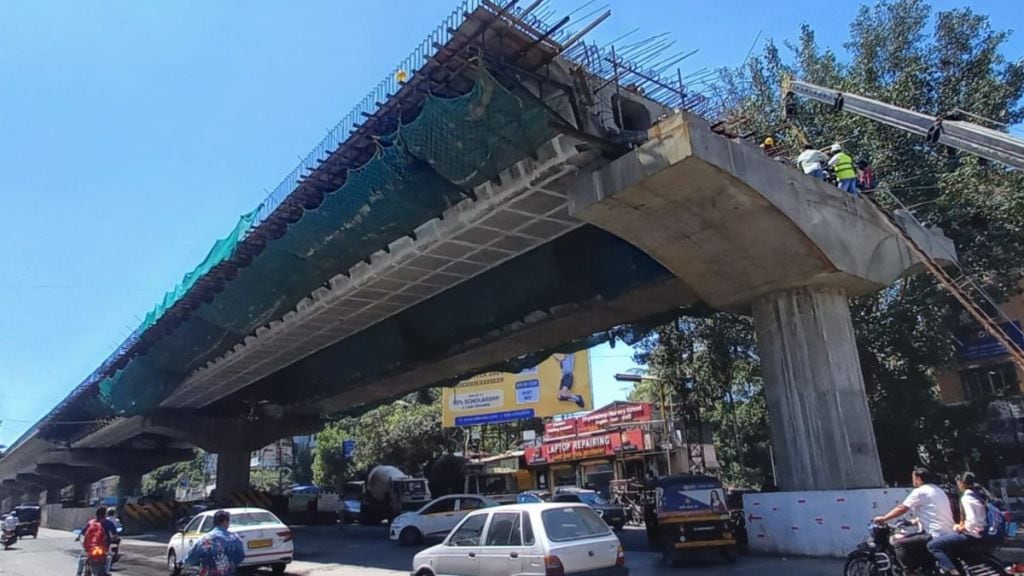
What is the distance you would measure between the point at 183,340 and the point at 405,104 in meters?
16.5

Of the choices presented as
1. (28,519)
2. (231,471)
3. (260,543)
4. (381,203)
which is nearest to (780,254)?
(381,203)

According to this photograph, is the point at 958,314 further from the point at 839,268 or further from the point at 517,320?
the point at 517,320

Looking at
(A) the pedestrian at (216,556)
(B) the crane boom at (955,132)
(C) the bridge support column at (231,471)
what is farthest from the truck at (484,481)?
(A) the pedestrian at (216,556)

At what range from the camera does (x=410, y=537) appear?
21.2 meters

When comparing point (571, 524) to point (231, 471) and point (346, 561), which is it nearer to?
point (346, 561)

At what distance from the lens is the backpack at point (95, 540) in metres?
12.9

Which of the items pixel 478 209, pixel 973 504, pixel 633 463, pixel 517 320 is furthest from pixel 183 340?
pixel 973 504

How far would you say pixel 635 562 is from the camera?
570 inches

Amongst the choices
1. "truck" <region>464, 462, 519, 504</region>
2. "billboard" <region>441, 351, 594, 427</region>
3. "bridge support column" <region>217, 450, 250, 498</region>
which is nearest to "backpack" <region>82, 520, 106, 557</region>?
"truck" <region>464, 462, 519, 504</region>

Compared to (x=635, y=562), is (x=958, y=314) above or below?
above

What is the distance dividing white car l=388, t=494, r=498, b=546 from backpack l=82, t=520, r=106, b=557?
31.7ft

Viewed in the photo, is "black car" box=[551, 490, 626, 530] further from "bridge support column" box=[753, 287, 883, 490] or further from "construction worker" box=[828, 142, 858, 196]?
"construction worker" box=[828, 142, 858, 196]

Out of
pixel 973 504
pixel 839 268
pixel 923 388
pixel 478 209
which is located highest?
pixel 478 209

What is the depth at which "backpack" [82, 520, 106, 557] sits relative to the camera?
12.9 metres
